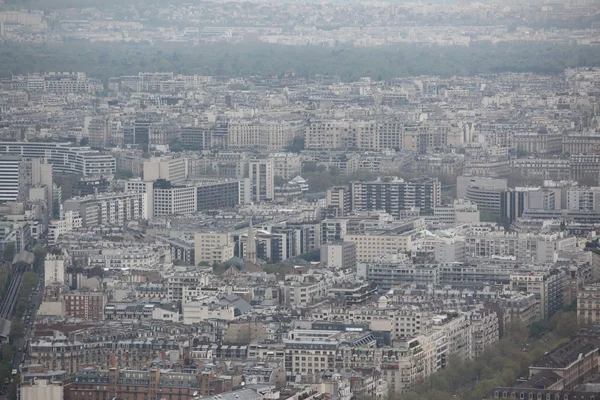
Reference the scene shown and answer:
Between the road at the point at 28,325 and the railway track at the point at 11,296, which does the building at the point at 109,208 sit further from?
the road at the point at 28,325

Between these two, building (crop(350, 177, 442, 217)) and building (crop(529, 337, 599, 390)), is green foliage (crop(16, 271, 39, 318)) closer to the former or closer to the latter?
building (crop(529, 337, 599, 390))

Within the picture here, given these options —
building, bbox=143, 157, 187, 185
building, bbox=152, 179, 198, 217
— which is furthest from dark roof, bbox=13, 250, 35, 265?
building, bbox=143, 157, 187, 185

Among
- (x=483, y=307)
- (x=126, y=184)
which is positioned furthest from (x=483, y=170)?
(x=483, y=307)

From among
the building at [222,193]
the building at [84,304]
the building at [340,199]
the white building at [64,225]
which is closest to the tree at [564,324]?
the building at [84,304]

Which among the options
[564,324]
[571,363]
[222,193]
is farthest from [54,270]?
[222,193]

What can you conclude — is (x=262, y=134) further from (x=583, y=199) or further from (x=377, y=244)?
(x=377, y=244)

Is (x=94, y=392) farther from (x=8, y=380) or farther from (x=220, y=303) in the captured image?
(x=220, y=303)
